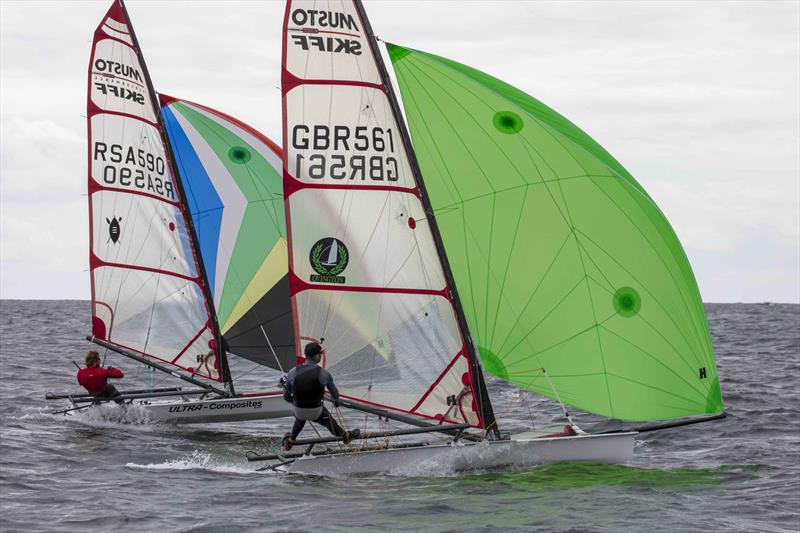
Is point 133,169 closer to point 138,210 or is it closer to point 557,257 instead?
point 138,210

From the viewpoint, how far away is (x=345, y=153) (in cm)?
1384

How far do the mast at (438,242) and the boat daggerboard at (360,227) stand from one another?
65 mm

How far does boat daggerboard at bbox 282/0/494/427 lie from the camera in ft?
45.1

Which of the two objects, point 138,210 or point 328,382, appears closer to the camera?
point 328,382

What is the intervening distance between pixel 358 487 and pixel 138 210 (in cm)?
935

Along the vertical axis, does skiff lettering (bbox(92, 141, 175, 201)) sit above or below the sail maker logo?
below

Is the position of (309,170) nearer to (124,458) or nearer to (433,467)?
(433,467)

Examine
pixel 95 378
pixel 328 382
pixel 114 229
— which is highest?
pixel 114 229

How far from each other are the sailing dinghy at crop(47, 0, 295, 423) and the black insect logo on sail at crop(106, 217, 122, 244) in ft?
0.06

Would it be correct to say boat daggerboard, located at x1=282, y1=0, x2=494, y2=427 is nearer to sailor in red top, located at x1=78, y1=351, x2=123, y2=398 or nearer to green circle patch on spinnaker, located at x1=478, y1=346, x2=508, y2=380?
green circle patch on spinnaker, located at x1=478, y1=346, x2=508, y2=380

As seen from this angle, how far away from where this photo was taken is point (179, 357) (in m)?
20.5

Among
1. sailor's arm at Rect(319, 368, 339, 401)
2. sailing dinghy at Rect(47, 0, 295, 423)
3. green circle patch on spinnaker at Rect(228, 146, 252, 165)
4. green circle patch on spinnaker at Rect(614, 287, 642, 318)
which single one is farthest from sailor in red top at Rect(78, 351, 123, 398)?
green circle patch on spinnaker at Rect(614, 287, 642, 318)

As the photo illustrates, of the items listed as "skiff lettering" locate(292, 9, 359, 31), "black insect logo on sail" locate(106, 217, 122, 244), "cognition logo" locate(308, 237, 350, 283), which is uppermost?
"skiff lettering" locate(292, 9, 359, 31)

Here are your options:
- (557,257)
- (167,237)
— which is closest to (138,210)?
(167,237)
